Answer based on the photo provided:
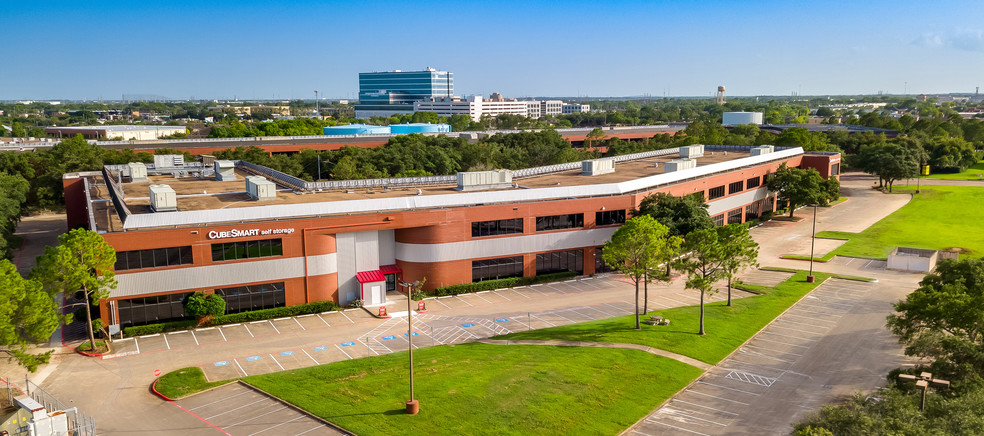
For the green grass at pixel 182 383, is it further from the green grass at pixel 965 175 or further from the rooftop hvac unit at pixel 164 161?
the green grass at pixel 965 175

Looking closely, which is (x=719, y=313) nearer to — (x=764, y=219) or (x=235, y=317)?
(x=235, y=317)

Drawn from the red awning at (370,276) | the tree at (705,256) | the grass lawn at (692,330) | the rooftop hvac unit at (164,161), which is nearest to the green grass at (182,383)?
the red awning at (370,276)

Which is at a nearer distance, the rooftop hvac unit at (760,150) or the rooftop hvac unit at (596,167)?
the rooftop hvac unit at (596,167)

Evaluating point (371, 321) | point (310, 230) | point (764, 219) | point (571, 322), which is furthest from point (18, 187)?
point (764, 219)

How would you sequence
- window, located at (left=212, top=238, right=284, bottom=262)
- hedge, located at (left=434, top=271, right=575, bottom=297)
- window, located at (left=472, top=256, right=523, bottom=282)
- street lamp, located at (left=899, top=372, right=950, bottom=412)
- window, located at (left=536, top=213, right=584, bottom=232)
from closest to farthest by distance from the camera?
street lamp, located at (left=899, top=372, right=950, bottom=412), window, located at (left=212, top=238, right=284, bottom=262), hedge, located at (left=434, top=271, right=575, bottom=297), window, located at (left=472, top=256, right=523, bottom=282), window, located at (left=536, top=213, right=584, bottom=232)

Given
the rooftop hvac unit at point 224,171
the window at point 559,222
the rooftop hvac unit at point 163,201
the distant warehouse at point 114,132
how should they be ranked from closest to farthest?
the rooftop hvac unit at point 163,201 < the window at point 559,222 < the rooftop hvac unit at point 224,171 < the distant warehouse at point 114,132

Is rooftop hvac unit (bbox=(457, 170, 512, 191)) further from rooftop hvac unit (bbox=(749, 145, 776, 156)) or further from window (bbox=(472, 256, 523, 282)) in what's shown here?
Result: rooftop hvac unit (bbox=(749, 145, 776, 156))

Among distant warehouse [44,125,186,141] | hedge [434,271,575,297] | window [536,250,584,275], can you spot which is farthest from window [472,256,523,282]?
distant warehouse [44,125,186,141]
